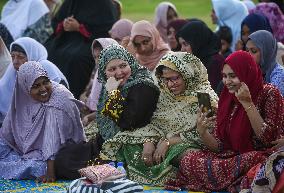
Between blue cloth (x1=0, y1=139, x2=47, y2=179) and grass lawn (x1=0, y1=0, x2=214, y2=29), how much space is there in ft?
45.7

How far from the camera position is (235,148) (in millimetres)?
7285

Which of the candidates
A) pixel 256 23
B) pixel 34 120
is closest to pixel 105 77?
pixel 34 120

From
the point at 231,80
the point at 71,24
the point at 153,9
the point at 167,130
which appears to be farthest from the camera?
the point at 153,9

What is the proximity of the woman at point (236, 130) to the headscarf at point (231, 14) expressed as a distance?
171 inches

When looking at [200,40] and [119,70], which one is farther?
Answer: [200,40]

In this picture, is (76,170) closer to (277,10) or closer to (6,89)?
(6,89)

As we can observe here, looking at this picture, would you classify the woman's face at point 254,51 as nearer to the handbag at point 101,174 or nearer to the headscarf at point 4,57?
the handbag at point 101,174

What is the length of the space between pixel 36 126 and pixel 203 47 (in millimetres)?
1992

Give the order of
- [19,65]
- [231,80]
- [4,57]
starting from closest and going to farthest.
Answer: [231,80], [19,65], [4,57]

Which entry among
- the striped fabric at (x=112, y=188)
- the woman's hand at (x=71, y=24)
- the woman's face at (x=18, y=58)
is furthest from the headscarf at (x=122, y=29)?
the striped fabric at (x=112, y=188)

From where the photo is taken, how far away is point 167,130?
7.91m

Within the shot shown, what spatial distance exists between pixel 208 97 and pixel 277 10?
13.0ft

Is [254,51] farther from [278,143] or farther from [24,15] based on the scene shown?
[24,15]

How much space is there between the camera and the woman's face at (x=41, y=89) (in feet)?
26.5
